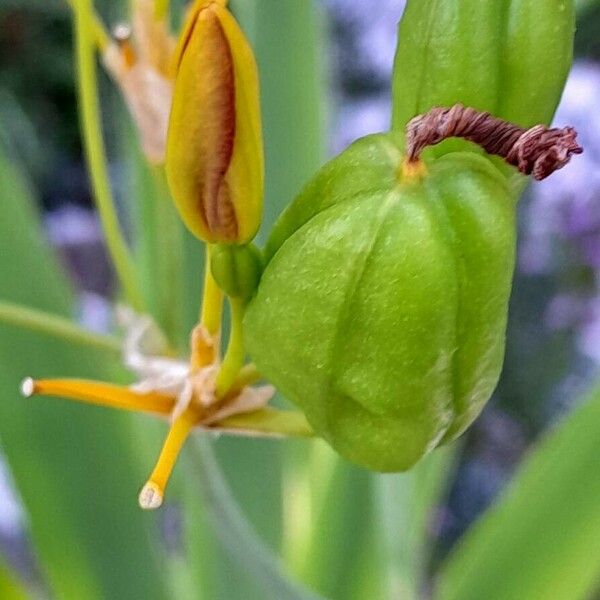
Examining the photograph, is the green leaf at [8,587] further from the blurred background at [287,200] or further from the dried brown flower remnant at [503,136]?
the dried brown flower remnant at [503,136]

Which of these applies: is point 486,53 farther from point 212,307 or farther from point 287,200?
point 287,200

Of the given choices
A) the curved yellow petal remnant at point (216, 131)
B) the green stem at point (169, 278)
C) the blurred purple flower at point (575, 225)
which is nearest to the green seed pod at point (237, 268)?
the curved yellow petal remnant at point (216, 131)

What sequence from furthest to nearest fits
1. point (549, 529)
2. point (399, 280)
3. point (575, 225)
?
point (575, 225) → point (549, 529) → point (399, 280)

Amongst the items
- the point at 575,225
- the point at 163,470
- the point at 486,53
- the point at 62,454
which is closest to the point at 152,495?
the point at 163,470

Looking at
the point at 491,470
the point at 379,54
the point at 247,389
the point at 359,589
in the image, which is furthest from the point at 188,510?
the point at 379,54

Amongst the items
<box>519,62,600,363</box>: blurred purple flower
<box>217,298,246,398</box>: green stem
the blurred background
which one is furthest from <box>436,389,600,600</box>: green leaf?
<box>519,62,600,363</box>: blurred purple flower
